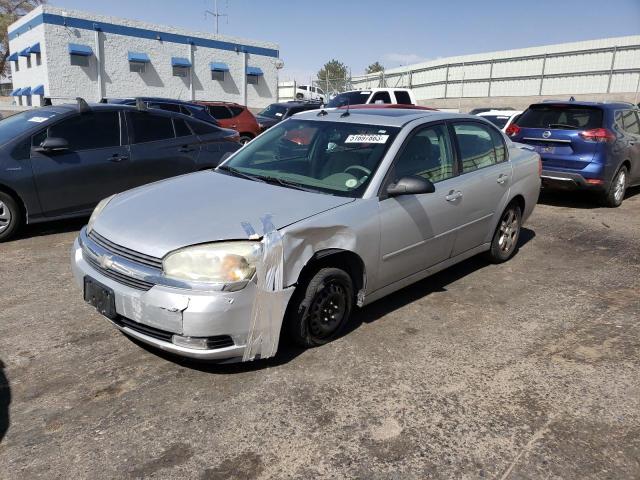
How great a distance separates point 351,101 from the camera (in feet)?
50.6

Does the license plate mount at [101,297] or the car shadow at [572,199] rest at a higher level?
the license plate mount at [101,297]

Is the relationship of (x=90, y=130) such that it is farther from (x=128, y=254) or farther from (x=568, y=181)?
(x=568, y=181)

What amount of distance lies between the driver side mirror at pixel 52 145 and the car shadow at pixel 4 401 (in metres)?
3.25

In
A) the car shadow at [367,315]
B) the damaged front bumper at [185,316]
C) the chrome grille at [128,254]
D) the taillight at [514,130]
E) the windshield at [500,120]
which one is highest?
the windshield at [500,120]

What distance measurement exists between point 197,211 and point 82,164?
3450mm

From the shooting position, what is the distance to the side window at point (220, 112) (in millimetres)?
14172

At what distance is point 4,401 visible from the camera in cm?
290

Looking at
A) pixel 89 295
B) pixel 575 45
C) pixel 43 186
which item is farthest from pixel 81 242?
pixel 575 45

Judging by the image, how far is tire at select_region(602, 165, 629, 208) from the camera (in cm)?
844

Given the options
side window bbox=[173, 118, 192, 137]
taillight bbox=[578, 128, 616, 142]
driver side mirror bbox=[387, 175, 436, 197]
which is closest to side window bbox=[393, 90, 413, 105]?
taillight bbox=[578, 128, 616, 142]

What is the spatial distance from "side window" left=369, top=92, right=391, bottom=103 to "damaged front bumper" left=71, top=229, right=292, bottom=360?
12860 mm

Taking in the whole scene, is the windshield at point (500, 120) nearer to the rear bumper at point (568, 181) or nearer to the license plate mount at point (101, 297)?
the rear bumper at point (568, 181)

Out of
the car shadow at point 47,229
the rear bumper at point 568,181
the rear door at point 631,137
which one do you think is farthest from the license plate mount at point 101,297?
the rear door at point 631,137

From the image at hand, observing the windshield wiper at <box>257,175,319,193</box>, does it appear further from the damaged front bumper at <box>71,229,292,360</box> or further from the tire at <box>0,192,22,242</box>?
the tire at <box>0,192,22,242</box>
